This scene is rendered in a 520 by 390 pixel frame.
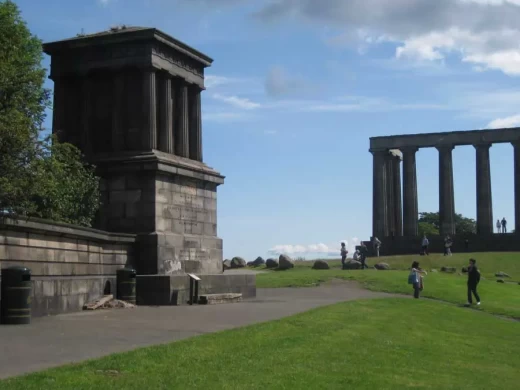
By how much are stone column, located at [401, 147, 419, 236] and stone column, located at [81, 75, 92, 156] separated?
185 ft

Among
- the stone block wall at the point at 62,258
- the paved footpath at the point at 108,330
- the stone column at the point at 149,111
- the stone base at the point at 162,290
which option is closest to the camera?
the paved footpath at the point at 108,330

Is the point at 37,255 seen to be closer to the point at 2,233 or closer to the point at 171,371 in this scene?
the point at 2,233

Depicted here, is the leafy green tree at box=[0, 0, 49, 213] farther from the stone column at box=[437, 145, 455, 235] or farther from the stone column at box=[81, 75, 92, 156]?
the stone column at box=[437, 145, 455, 235]

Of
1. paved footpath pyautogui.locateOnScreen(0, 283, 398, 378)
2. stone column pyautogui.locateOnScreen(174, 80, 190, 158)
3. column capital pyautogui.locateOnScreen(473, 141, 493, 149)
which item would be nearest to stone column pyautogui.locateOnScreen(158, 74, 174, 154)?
stone column pyautogui.locateOnScreen(174, 80, 190, 158)

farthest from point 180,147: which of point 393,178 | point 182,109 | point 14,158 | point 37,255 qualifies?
point 393,178

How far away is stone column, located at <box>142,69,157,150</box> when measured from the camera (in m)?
27.1

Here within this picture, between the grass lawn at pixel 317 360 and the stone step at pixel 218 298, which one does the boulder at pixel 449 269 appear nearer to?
the stone step at pixel 218 298

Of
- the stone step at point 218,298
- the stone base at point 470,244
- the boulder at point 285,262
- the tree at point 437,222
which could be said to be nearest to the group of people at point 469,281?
the stone step at point 218,298

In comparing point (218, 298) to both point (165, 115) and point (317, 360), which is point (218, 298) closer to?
point (165, 115)

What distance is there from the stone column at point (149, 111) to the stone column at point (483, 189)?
5543cm

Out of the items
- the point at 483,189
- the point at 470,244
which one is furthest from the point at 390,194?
the point at 470,244

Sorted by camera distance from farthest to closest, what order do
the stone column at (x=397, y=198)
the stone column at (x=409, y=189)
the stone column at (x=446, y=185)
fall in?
1. the stone column at (x=397, y=198)
2. the stone column at (x=409, y=189)
3. the stone column at (x=446, y=185)

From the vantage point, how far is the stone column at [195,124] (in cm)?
3061

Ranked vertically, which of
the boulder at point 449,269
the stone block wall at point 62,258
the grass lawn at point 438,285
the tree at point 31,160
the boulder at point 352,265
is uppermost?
the tree at point 31,160
